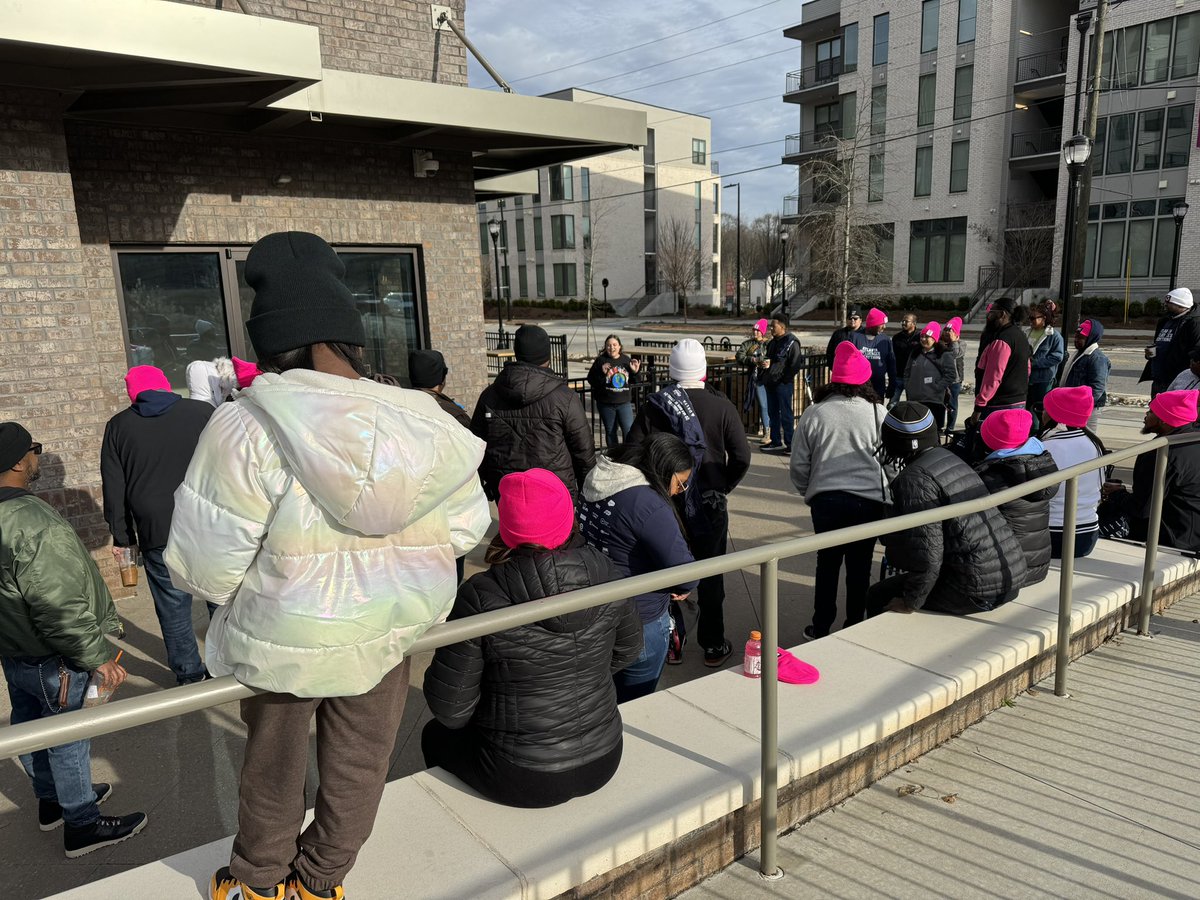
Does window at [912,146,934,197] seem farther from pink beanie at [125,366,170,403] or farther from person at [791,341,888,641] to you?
pink beanie at [125,366,170,403]

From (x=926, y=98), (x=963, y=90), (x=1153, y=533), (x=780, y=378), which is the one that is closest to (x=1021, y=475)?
(x=1153, y=533)

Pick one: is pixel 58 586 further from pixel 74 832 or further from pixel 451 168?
pixel 451 168

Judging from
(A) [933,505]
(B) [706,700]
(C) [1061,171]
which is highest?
(C) [1061,171]

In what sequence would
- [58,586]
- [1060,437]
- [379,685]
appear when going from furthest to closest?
[1060,437]
[58,586]
[379,685]

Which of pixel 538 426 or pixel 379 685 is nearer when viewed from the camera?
pixel 379 685

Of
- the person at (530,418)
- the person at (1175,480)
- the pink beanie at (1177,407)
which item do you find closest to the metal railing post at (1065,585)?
the person at (1175,480)

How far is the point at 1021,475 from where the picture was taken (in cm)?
421

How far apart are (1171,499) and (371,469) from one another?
17.5 feet

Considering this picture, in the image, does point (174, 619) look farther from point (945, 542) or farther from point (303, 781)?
point (945, 542)

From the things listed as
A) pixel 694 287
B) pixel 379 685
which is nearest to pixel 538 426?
pixel 379 685

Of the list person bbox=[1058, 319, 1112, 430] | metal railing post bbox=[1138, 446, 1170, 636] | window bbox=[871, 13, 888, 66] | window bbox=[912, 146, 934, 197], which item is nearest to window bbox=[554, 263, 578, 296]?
window bbox=[871, 13, 888, 66]

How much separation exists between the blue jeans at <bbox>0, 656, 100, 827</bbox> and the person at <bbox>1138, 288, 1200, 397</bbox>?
28.9 ft

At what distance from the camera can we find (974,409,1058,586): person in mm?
4145

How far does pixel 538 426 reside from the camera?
16.1 ft
